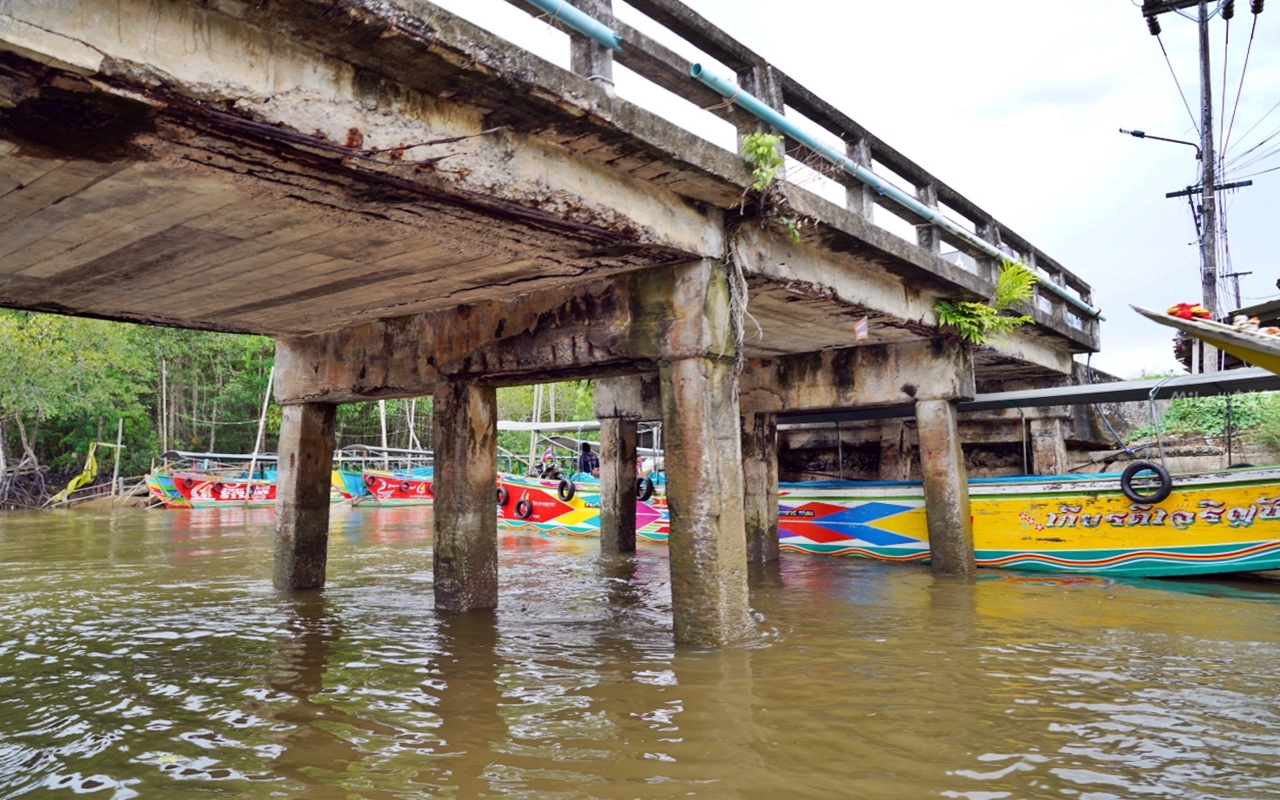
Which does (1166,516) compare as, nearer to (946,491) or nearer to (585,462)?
(946,491)

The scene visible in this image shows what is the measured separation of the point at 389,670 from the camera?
536 cm

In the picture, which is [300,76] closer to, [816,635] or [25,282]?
[25,282]

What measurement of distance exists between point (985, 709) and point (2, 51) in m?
5.15

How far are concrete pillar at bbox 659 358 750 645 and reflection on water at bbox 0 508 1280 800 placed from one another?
0.26m

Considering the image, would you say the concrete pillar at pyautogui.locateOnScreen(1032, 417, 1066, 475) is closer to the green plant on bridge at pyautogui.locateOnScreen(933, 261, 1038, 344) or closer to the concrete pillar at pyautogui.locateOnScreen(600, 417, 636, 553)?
the green plant on bridge at pyautogui.locateOnScreen(933, 261, 1038, 344)

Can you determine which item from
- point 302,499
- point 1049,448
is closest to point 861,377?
point 1049,448

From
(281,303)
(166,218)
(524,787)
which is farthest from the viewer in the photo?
(281,303)

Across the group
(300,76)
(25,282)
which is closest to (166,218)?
(300,76)

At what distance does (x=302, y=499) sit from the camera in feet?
29.0

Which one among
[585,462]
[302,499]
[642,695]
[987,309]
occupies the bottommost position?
[642,695]

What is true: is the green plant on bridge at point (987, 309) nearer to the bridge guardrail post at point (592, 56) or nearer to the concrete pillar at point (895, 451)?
the concrete pillar at point (895, 451)

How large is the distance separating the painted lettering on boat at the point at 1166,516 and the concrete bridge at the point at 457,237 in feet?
4.83

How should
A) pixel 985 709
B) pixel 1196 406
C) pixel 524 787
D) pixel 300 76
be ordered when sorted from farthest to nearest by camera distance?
pixel 1196 406 < pixel 985 709 < pixel 300 76 < pixel 524 787

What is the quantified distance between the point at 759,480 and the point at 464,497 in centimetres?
531
